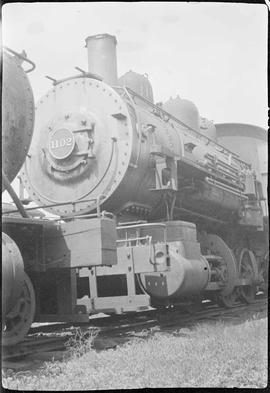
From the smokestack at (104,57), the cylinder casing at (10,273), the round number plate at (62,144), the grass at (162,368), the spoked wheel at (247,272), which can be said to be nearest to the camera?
the grass at (162,368)

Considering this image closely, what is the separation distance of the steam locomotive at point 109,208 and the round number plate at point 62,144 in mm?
12

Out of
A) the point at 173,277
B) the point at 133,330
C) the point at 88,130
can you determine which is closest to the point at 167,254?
the point at 173,277

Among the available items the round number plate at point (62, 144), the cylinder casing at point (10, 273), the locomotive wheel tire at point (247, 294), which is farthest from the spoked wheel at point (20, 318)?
the locomotive wheel tire at point (247, 294)

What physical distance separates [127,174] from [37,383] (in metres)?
3.39

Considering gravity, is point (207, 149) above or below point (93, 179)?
above

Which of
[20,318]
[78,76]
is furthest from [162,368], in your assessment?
[78,76]

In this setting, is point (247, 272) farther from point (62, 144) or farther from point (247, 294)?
point (62, 144)

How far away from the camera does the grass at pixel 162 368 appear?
3330 millimetres

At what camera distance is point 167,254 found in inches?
235

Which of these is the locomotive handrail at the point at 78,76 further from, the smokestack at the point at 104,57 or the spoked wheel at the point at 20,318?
the spoked wheel at the point at 20,318

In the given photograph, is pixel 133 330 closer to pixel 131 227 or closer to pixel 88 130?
pixel 131 227

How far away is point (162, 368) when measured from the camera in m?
3.62

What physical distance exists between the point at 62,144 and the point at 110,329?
2.28 meters

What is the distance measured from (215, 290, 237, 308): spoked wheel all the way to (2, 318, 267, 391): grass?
4170 millimetres
